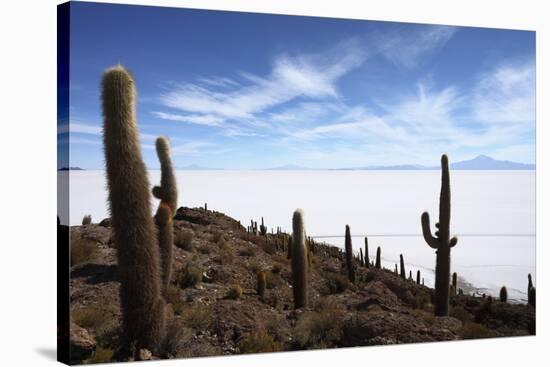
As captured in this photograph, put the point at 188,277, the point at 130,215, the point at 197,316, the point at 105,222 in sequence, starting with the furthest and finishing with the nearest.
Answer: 1. the point at 188,277
2. the point at 197,316
3. the point at 105,222
4. the point at 130,215

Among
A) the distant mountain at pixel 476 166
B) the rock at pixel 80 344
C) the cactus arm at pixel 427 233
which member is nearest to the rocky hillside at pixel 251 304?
the rock at pixel 80 344

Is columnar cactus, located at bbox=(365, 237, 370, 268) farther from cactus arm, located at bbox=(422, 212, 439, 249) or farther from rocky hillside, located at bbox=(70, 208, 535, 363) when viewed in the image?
cactus arm, located at bbox=(422, 212, 439, 249)

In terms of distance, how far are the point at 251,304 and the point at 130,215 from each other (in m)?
2.55

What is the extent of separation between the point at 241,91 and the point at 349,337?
3.97 meters

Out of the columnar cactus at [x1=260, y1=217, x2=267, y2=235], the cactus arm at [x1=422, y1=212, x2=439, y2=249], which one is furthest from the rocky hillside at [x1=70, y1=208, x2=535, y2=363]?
the cactus arm at [x1=422, y1=212, x2=439, y2=249]

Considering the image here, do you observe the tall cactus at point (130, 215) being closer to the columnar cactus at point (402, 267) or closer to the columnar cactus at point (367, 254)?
the columnar cactus at point (367, 254)

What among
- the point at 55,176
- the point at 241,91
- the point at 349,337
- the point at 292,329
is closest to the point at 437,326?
the point at 349,337

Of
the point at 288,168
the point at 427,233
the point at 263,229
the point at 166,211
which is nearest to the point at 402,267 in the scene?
the point at 427,233

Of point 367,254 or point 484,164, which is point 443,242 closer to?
point 367,254

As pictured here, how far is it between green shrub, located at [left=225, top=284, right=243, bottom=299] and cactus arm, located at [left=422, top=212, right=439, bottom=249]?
3.24 meters

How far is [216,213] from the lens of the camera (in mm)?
12250

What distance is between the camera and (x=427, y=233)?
1311cm

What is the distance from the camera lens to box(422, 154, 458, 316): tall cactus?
515 inches
